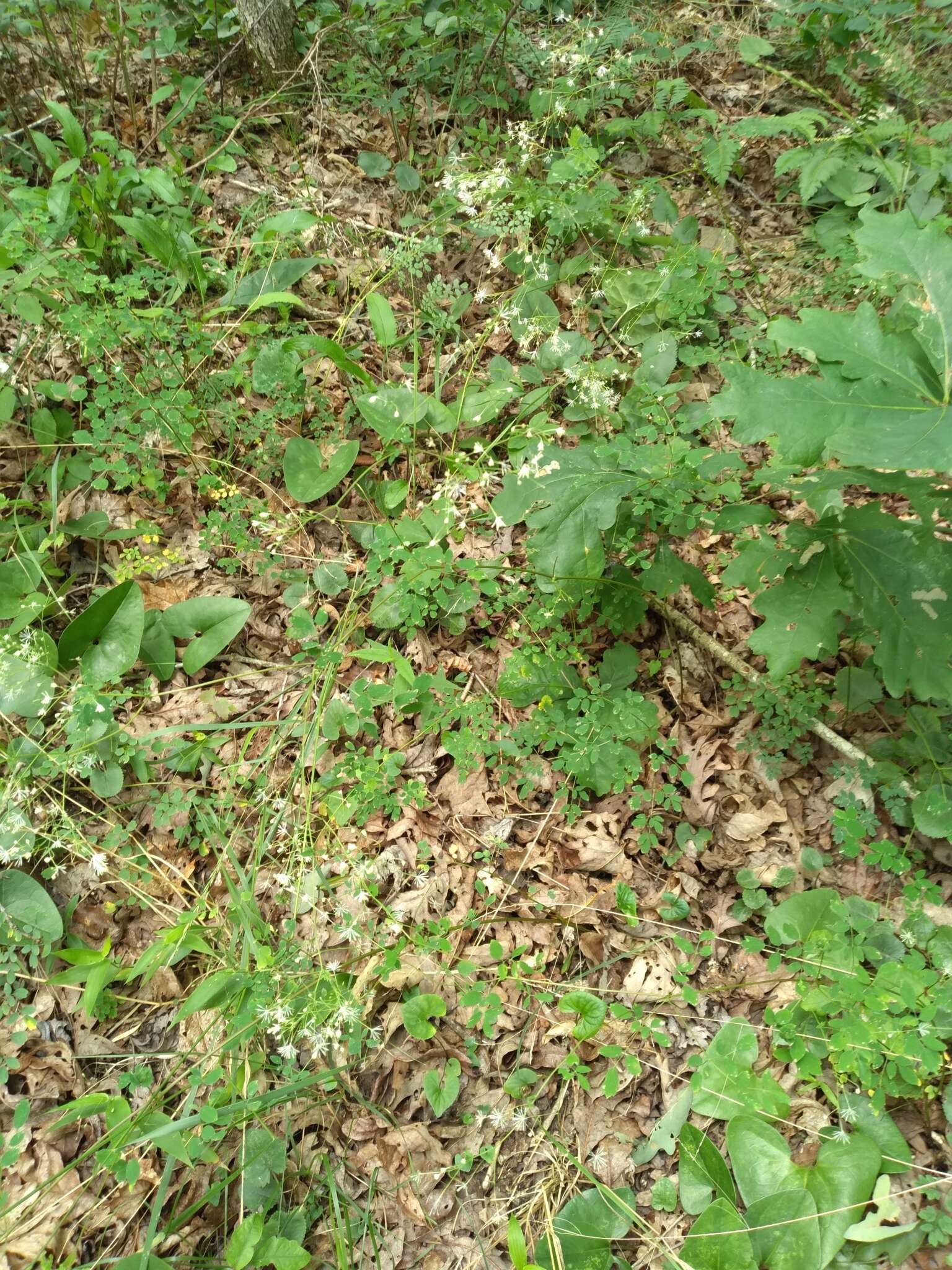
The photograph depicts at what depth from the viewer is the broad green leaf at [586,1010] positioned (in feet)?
6.91

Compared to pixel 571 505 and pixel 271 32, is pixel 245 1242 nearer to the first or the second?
pixel 571 505

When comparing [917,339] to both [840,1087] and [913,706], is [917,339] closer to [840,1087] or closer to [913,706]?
[913,706]

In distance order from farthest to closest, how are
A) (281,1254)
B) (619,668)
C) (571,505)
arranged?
(619,668) → (571,505) → (281,1254)

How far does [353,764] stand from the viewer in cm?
239

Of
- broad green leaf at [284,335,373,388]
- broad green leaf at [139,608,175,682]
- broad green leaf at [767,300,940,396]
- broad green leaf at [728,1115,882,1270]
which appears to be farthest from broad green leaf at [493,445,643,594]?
broad green leaf at [728,1115,882,1270]

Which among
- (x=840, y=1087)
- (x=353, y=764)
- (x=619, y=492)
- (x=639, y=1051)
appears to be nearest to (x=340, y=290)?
(x=619, y=492)

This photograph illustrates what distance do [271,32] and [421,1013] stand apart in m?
4.19

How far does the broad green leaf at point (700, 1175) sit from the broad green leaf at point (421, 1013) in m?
0.72

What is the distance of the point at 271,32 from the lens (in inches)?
140

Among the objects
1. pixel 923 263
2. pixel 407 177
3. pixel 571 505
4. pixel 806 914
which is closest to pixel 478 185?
pixel 407 177

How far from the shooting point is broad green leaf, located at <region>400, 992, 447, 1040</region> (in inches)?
84.0

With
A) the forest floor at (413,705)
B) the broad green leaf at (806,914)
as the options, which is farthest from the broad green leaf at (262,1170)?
the broad green leaf at (806,914)

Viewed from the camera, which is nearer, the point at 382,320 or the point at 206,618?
the point at 206,618

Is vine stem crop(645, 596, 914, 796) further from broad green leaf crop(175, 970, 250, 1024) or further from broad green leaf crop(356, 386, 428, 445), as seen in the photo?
broad green leaf crop(175, 970, 250, 1024)
